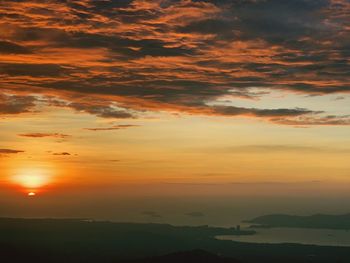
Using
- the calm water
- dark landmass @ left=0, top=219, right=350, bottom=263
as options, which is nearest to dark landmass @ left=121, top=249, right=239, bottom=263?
→ dark landmass @ left=0, top=219, right=350, bottom=263

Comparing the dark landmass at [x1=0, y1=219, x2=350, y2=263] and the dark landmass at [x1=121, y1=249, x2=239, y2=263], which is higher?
the dark landmass at [x1=0, y1=219, x2=350, y2=263]

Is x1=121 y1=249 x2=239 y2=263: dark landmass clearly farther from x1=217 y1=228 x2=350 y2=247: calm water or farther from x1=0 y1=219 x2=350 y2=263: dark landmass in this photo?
x1=217 y1=228 x2=350 y2=247: calm water

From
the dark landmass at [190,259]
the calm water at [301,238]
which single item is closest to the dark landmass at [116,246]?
the calm water at [301,238]

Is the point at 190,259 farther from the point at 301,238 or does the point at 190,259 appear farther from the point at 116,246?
the point at 301,238

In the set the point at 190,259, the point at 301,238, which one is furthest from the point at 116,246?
the point at 301,238

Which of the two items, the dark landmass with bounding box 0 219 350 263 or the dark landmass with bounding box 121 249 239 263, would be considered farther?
the dark landmass with bounding box 0 219 350 263

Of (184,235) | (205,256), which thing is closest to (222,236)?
(184,235)

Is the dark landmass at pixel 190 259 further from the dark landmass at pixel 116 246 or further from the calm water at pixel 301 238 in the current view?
the calm water at pixel 301 238

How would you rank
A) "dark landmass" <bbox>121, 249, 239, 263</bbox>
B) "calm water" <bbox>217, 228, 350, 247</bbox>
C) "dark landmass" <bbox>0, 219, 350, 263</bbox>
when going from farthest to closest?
"calm water" <bbox>217, 228, 350, 247</bbox>, "dark landmass" <bbox>0, 219, 350, 263</bbox>, "dark landmass" <bbox>121, 249, 239, 263</bbox>
